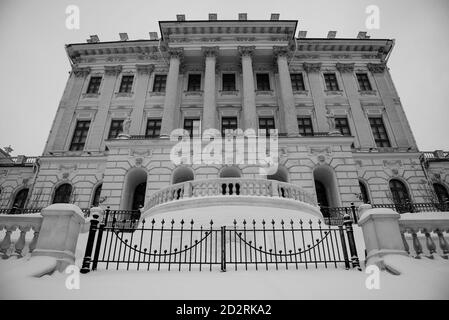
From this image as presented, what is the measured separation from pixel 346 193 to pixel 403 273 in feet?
49.7

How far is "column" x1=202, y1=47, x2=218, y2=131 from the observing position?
24.3 metres

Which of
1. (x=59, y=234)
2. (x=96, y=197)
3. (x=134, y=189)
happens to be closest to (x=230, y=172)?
(x=134, y=189)

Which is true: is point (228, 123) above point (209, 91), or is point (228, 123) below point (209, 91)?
below

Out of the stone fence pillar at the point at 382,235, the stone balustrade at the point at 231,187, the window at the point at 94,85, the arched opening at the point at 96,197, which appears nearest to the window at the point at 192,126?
the arched opening at the point at 96,197

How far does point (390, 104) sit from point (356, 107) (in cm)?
364

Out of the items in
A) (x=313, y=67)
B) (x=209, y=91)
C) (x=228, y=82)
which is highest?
(x=313, y=67)

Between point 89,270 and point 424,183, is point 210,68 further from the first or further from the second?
point 89,270

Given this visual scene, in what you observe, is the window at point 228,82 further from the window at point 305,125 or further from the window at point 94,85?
the window at point 94,85

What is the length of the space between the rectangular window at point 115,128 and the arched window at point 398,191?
24648 millimetres

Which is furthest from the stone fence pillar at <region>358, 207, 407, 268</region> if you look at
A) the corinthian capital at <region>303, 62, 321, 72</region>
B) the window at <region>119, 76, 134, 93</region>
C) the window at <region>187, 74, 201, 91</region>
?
the window at <region>119, 76, 134, 93</region>

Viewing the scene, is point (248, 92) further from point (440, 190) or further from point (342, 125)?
point (440, 190)

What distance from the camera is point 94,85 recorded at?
29.3m

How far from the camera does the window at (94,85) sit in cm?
2889
